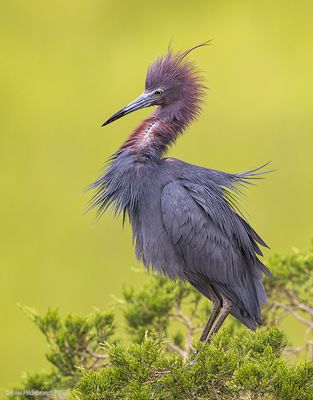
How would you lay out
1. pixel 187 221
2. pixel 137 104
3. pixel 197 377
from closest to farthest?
pixel 197 377, pixel 187 221, pixel 137 104

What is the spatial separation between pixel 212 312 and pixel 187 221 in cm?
52

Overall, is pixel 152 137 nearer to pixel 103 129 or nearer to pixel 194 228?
pixel 194 228

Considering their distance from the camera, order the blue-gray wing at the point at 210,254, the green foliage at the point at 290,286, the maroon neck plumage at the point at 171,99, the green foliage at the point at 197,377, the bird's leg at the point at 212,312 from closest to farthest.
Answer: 1. the green foliage at the point at 197,377
2. the blue-gray wing at the point at 210,254
3. the bird's leg at the point at 212,312
4. the maroon neck plumage at the point at 171,99
5. the green foliage at the point at 290,286

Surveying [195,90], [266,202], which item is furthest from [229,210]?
[266,202]

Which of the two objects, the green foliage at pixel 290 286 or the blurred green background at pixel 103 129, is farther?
the blurred green background at pixel 103 129

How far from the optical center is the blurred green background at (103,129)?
10641 millimetres

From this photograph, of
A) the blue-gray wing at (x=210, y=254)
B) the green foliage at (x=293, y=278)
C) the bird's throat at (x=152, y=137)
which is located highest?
the green foliage at (x=293, y=278)

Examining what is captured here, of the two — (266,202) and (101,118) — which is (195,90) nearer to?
(266,202)

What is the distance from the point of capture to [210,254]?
4496 millimetres

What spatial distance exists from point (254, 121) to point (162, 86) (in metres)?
6.93

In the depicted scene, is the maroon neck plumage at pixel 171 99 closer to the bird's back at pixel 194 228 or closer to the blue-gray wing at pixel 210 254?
the bird's back at pixel 194 228

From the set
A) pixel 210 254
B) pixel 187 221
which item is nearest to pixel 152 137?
pixel 187 221

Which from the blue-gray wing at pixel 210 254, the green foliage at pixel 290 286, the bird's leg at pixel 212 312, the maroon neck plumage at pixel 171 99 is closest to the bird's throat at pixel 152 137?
the maroon neck plumage at pixel 171 99

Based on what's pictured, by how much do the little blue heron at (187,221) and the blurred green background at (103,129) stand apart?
17.3 ft
